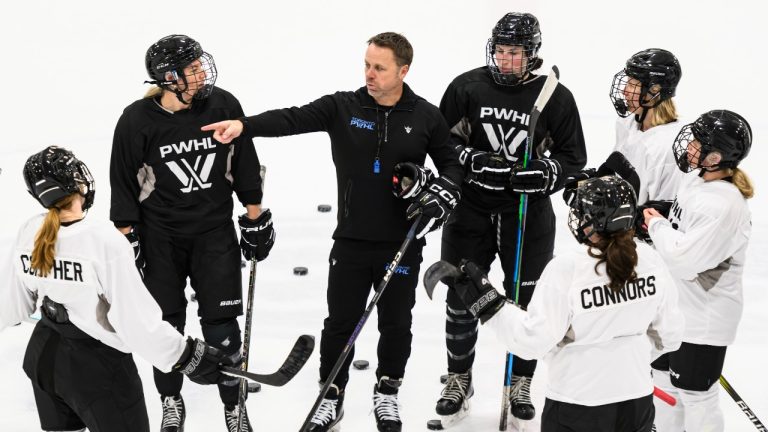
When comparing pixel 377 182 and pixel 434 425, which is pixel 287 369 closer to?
pixel 377 182

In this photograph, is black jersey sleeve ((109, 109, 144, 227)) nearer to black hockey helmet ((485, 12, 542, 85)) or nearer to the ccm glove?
the ccm glove

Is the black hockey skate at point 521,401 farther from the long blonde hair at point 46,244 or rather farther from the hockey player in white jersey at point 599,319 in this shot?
the long blonde hair at point 46,244

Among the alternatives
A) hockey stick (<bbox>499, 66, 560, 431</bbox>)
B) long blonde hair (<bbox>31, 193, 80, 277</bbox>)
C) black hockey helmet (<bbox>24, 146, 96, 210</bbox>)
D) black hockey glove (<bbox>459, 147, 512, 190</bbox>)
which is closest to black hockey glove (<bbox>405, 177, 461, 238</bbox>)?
black hockey glove (<bbox>459, 147, 512, 190</bbox>)

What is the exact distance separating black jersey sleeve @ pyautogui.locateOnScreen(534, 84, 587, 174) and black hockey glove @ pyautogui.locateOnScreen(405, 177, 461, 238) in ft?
1.47

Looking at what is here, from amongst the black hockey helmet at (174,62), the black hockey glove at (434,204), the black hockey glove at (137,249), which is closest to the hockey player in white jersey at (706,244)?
the black hockey glove at (434,204)

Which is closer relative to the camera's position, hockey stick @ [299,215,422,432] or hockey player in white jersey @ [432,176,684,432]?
hockey player in white jersey @ [432,176,684,432]

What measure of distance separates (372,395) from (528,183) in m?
1.09

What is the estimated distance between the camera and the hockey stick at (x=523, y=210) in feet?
11.4

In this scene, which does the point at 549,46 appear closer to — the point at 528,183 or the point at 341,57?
the point at 341,57

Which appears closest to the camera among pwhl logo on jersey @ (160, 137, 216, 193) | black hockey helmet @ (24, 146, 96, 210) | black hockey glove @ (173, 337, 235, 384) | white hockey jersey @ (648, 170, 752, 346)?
black hockey helmet @ (24, 146, 96, 210)

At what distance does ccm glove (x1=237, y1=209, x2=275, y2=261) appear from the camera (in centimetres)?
344

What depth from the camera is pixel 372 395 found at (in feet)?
12.7

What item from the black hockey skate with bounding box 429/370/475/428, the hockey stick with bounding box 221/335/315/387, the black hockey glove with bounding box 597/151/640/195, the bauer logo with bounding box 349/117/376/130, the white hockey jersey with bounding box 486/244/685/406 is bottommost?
the black hockey skate with bounding box 429/370/475/428

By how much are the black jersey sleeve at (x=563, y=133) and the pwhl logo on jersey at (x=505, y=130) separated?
69 mm
